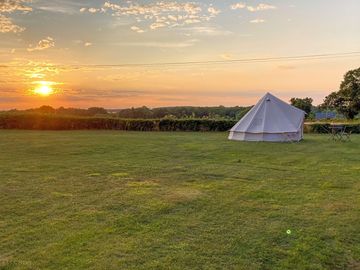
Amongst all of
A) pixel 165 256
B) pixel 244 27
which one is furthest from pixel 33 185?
pixel 244 27

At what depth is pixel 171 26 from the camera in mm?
18469

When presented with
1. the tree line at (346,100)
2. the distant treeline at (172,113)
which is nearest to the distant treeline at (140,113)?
the distant treeline at (172,113)

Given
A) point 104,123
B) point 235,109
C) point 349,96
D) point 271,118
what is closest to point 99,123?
point 104,123

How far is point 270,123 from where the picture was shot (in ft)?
64.4

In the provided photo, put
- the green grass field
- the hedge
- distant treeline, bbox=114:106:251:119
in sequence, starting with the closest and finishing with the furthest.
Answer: the green grass field
the hedge
distant treeline, bbox=114:106:251:119

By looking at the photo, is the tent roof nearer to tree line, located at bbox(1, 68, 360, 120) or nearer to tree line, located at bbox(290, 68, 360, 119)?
tree line, located at bbox(1, 68, 360, 120)

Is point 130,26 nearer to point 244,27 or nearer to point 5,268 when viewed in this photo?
point 244,27

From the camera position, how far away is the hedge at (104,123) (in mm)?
27312

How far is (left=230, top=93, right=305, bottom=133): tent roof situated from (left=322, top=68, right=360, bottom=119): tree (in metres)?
26.5

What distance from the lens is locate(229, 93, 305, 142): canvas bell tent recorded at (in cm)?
1931

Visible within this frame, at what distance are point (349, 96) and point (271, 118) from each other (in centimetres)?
2868

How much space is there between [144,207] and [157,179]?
233 centimetres

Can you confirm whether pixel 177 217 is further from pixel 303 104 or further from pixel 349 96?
pixel 349 96

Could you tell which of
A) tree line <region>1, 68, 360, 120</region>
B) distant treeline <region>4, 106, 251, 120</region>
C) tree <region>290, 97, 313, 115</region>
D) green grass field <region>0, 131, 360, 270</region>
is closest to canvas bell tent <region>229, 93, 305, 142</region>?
tree line <region>1, 68, 360, 120</region>
